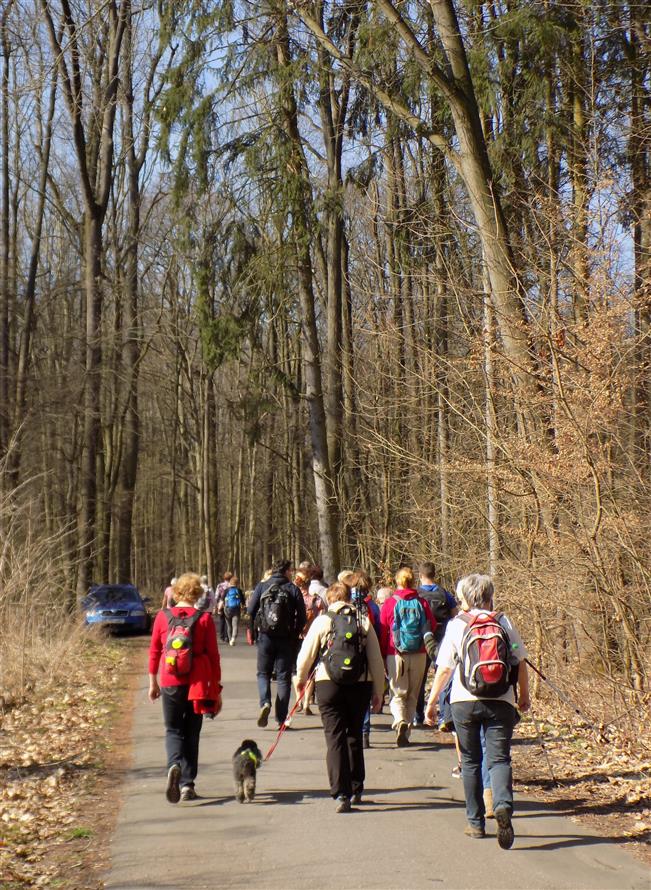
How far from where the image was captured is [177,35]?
17953 millimetres

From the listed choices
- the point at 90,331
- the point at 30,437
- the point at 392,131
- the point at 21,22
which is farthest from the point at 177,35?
the point at 30,437

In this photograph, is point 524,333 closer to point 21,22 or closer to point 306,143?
point 306,143

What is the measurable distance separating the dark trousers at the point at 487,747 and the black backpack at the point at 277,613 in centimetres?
471

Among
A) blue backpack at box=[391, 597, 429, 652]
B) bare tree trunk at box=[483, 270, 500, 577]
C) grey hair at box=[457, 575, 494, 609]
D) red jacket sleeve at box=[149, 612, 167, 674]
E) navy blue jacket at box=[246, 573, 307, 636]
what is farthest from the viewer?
bare tree trunk at box=[483, 270, 500, 577]

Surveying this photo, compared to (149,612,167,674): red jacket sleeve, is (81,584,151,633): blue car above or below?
below

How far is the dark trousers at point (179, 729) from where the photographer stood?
320 inches

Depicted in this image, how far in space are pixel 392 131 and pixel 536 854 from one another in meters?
14.5

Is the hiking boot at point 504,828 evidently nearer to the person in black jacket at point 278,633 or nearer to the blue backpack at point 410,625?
the blue backpack at point 410,625

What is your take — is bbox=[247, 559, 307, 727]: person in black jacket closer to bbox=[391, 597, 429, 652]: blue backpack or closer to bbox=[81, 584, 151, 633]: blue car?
bbox=[391, 597, 429, 652]: blue backpack

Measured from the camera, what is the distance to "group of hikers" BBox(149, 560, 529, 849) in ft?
22.3

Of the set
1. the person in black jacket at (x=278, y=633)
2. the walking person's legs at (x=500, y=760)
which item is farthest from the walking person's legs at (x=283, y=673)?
the walking person's legs at (x=500, y=760)

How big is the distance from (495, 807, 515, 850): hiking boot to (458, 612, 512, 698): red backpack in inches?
27.8

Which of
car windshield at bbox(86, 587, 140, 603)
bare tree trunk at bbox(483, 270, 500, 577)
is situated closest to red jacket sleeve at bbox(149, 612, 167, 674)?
bare tree trunk at bbox(483, 270, 500, 577)

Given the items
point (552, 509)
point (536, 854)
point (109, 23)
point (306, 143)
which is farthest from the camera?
point (109, 23)
